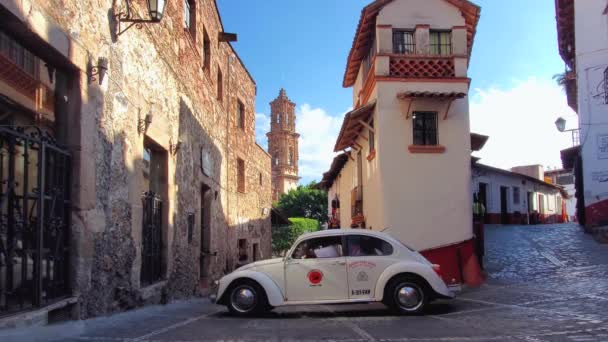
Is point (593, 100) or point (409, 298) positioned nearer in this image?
point (409, 298)

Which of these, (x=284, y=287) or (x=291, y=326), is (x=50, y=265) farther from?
(x=284, y=287)

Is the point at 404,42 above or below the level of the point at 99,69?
above

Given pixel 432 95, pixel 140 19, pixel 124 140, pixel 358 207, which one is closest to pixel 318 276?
pixel 124 140

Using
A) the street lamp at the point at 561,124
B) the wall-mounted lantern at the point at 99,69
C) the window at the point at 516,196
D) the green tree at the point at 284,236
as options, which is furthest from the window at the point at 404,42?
the green tree at the point at 284,236

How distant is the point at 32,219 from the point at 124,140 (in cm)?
231

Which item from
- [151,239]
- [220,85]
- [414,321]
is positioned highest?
[220,85]

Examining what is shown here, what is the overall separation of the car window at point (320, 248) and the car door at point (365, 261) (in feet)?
0.50

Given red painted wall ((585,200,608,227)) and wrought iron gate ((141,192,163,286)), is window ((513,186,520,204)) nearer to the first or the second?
red painted wall ((585,200,608,227))

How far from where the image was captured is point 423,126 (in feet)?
50.7

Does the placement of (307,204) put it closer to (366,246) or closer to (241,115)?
(241,115)

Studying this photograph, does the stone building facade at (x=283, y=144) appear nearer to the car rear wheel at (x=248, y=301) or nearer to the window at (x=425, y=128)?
the window at (x=425, y=128)

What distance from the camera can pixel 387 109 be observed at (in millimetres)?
15203

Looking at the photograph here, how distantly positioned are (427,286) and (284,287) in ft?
6.89

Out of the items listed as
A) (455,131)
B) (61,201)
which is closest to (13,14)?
(61,201)
